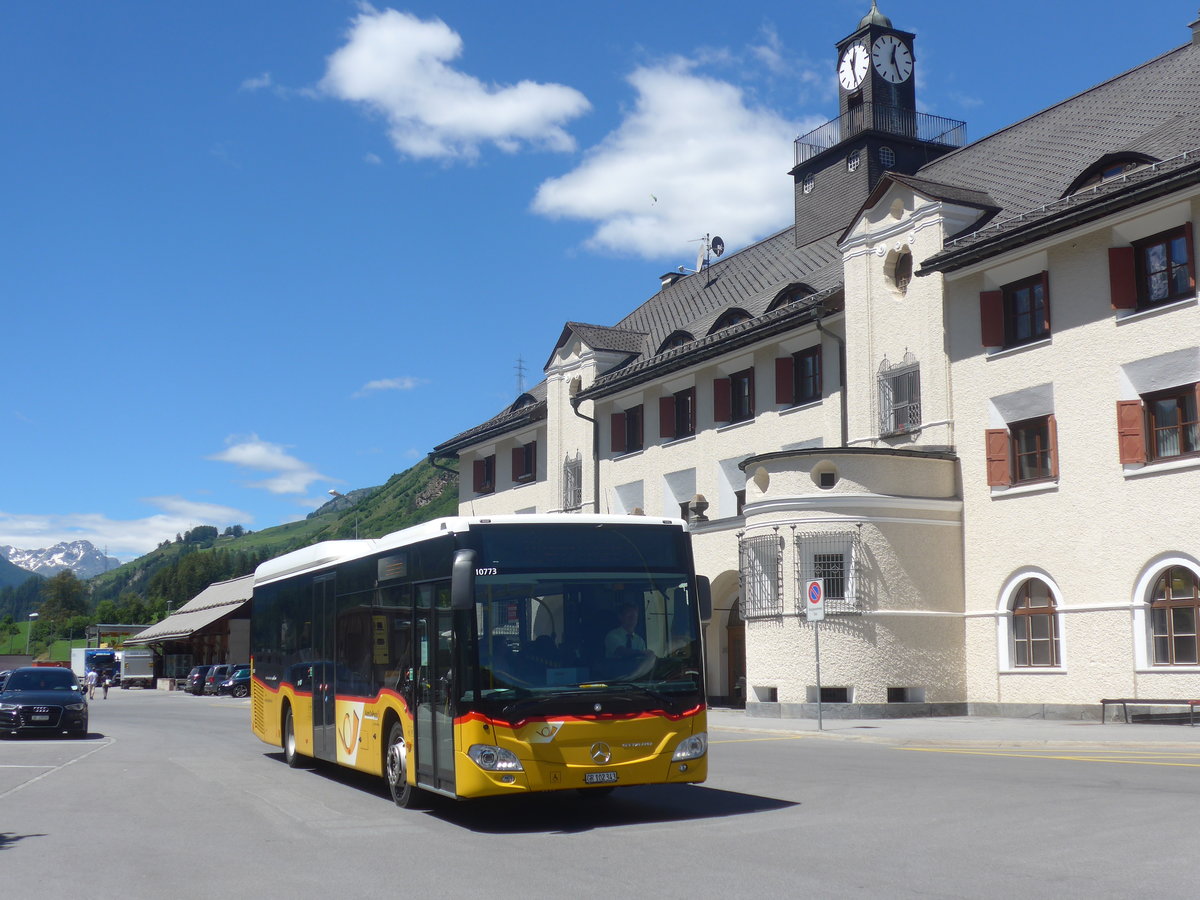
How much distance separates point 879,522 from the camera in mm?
27984

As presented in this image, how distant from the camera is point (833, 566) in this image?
91.9 feet

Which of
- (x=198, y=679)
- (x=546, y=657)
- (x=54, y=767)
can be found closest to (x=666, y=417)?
(x=54, y=767)

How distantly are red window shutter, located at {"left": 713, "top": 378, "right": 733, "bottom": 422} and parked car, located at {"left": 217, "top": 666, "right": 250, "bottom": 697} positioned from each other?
3150cm

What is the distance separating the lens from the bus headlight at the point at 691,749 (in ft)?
37.1

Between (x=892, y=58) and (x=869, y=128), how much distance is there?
2.95 meters

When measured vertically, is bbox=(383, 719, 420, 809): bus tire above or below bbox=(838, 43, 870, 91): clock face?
below

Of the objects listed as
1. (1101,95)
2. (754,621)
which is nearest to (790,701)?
(754,621)

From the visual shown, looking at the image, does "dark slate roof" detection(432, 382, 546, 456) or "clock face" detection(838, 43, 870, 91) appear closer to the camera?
"clock face" detection(838, 43, 870, 91)

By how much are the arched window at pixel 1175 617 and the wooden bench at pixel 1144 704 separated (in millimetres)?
786

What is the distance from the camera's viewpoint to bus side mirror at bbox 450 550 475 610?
10.6m

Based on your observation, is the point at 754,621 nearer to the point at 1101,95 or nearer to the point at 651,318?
the point at 1101,95

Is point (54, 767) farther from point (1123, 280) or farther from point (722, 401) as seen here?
point (722, 401)

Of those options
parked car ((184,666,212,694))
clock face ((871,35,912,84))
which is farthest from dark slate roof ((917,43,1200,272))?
parked car ((184,666,212,694))

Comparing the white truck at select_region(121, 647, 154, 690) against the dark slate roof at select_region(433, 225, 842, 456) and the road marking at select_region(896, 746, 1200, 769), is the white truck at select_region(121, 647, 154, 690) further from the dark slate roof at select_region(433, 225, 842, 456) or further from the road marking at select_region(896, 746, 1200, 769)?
the road marking at select_region(896, 746, 1200, 769)
